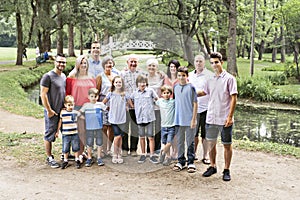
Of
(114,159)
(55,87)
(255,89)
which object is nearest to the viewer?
(55,87)

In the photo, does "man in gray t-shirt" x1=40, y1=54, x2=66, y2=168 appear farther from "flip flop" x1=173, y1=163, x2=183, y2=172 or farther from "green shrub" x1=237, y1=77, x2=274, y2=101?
"green shrub" x1=237, y1=77, x2=274, y2=101

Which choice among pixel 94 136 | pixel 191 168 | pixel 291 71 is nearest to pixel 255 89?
pixel 291 71

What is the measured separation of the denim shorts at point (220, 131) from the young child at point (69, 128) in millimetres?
1781

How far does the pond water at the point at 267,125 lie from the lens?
9.75 metres

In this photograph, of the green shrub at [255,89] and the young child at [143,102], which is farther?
Answer: the green shrub at [255,89]

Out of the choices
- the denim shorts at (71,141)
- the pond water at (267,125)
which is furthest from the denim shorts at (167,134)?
the pond water at (267,125)

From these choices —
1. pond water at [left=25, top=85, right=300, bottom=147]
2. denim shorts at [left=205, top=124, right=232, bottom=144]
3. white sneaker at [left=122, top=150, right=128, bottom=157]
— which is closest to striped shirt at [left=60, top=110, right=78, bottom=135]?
white sneaker at [left=122, top=150, right=128, bottom=157]

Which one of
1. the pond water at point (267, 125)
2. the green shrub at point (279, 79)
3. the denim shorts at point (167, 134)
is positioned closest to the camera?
the denim shorts at point (167, 134)

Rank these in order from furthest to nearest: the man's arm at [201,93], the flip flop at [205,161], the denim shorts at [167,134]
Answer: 1. the flip flop at [205,161]
2. the denim shorts at [167,134]
3. the man's arm at [201,93]

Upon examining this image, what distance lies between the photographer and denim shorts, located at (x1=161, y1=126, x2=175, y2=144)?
5.19 metres

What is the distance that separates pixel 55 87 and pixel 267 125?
7.79 meters

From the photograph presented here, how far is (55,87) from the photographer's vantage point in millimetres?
5246

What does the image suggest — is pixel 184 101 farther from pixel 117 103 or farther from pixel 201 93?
pixel 117 103

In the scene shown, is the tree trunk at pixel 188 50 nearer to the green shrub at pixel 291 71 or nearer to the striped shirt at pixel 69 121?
the striped shirt at pixel 69 121
